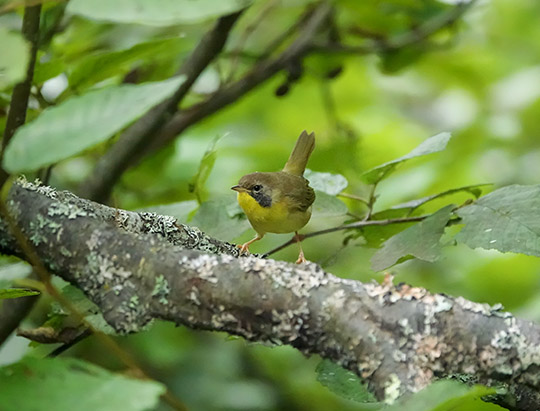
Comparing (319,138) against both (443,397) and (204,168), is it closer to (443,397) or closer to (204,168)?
(204,168)

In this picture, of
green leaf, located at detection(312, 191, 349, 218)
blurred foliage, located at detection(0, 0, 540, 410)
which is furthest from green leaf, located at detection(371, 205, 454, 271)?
green leaf, located at detection(312, 191, 349, 218)

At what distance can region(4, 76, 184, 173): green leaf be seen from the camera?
28.5 inches

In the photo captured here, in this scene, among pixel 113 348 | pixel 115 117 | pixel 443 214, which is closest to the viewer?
pixel 115 117

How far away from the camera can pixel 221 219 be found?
67.9 inches

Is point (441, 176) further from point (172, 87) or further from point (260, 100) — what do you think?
point (172, 87)

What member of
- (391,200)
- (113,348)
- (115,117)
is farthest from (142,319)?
(391,200)

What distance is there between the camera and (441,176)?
333cm

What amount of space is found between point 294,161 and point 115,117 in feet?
8.37

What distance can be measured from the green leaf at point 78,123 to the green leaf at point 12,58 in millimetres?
75

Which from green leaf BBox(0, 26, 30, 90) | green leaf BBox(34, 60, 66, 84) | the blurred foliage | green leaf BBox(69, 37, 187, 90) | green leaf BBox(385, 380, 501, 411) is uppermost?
green leaf BBox(0, 26, 30, 90)

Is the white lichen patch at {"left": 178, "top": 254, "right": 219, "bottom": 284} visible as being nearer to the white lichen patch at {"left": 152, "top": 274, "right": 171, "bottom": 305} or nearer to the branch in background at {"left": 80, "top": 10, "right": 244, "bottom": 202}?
the white lichen patch at {"left": 152, "top": 274, "right": 171, "bottom": 305}

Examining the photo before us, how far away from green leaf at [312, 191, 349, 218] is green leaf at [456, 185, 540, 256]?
0.27 m

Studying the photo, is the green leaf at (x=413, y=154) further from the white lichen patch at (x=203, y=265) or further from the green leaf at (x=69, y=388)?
the green leaf at (x=69, y=388)

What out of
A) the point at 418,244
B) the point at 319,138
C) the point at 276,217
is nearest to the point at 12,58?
the point at 418,244
